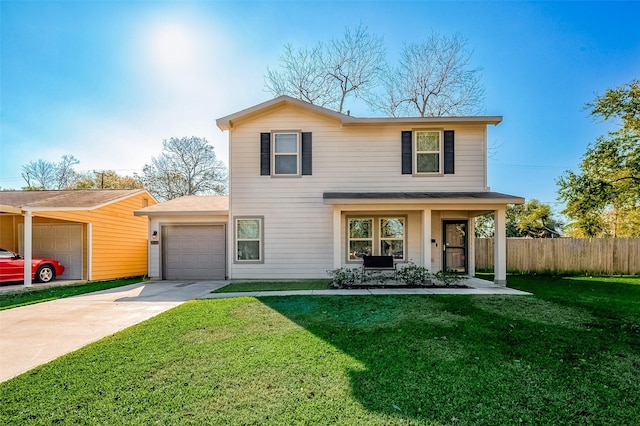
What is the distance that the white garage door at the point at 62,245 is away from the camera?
500 inches

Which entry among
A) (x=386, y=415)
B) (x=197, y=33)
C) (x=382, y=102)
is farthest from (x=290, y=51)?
(x=386, y=415)

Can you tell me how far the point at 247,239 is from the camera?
10.9 meters

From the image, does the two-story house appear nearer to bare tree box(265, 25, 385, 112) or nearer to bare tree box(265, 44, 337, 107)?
bare tree box(265, 44, 337, 107)

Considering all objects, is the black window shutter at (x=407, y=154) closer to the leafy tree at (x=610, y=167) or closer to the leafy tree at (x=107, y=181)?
the leafy tree at (x=610, y=167)

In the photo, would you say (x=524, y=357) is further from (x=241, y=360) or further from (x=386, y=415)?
(x=241, y=360)

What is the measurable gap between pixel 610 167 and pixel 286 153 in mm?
15574

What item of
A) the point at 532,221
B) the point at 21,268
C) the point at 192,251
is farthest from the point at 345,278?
the point at 532,221

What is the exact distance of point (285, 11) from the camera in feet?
38.4

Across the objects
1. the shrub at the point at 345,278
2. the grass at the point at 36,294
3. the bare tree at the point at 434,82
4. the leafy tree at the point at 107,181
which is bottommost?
the grass at the point at 36,294

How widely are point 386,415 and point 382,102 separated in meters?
18.8

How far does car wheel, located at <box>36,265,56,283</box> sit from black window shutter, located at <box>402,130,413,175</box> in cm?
1354

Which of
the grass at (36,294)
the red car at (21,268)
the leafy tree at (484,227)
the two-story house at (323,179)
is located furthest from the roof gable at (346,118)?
the leafy tree at (484,227)

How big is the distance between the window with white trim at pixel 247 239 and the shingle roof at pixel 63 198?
6140 mm

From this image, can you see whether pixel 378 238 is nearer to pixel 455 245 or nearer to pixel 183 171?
pixel 455 245
